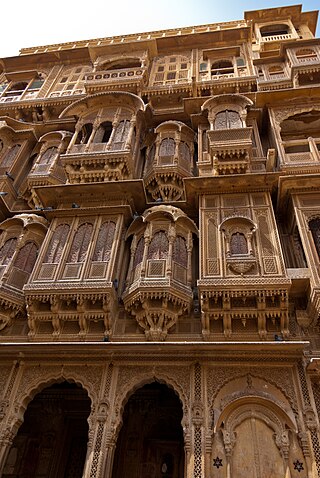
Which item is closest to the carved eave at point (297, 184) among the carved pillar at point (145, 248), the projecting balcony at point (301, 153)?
the projecting balcony at point (301, 153)

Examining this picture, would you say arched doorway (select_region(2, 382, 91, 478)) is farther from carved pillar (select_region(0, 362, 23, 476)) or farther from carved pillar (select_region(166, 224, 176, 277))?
carved pillar (select_region(166, 224, 176, 277))

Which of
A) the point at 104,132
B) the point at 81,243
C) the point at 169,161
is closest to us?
the point at 81,243

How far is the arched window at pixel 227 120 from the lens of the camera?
13.5 metres

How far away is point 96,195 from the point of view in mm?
12414

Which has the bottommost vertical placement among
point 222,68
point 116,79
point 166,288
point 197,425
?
point 197,425

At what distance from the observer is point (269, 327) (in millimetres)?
9172

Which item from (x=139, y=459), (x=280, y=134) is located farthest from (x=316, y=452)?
(x=280, y=134)

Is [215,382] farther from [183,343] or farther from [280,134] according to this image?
[280,134]

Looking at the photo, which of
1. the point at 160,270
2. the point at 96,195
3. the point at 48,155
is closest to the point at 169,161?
the point at 96,195

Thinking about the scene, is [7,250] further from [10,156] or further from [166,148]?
[166,148]

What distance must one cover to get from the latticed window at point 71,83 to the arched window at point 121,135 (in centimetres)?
509

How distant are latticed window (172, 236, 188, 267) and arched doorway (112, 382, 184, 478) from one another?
11.8 feet

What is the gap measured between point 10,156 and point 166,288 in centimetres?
976

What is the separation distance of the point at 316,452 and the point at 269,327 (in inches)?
104
